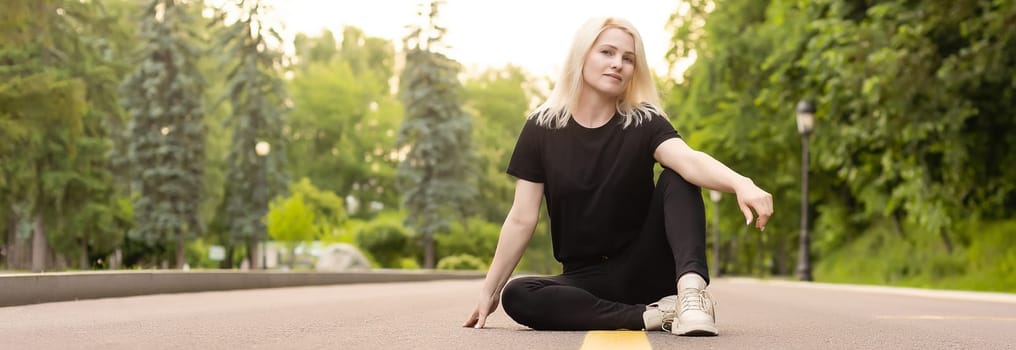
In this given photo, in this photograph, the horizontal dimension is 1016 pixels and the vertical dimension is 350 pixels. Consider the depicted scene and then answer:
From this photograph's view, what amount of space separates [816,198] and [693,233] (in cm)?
3042

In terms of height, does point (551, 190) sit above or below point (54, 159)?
below

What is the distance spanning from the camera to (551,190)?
618cm

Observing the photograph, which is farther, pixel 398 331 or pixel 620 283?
pixel 398 331

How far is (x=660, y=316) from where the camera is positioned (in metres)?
5.80

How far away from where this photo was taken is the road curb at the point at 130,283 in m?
9.58

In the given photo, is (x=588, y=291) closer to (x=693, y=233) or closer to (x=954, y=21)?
(x=693, y=233)

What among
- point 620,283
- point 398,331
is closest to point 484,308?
point 398,331

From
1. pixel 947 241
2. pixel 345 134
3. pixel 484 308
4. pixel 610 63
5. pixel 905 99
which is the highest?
pixel 345 134

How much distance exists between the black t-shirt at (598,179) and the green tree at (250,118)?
142 ft

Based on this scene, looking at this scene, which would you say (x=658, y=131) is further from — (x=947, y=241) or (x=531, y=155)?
(x=947, y=241)

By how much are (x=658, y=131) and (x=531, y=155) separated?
604mm

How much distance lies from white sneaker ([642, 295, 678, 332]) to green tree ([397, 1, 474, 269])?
4659 centimetres

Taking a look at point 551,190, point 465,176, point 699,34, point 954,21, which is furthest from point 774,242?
point 551,190

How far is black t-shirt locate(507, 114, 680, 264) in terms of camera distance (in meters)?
6.07
